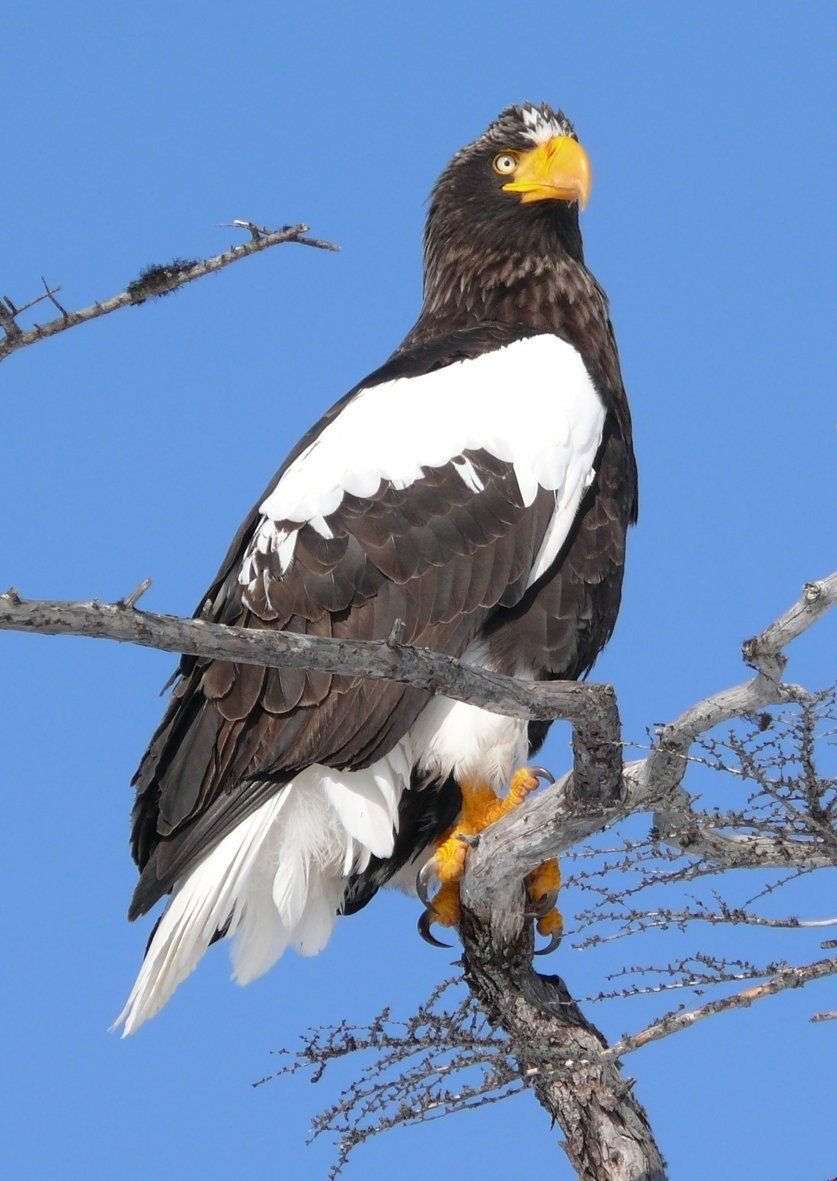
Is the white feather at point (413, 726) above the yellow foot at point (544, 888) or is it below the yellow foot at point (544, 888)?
above

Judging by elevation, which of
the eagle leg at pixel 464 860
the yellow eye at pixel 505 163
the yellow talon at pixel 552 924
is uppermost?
the yellow eye at pixel 505 163

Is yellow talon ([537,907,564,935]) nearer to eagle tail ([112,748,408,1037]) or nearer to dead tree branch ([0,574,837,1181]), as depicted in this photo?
dead tree branch ([0,574,837,1181])

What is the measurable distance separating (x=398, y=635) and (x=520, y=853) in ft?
5.72

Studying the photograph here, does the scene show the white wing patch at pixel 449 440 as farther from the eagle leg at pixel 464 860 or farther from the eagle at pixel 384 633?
the eagle leg at pixel 464 860

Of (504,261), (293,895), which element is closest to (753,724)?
(293,895)

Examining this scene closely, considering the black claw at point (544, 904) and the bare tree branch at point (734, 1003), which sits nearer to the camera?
the bare tree branch at point (734, 1003)

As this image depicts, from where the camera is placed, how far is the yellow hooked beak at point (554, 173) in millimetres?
5961

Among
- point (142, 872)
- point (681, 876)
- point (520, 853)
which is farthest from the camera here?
point (142, 872)

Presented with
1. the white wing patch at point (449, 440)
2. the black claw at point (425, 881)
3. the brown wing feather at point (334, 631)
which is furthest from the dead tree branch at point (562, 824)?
the white wing patch at point (449, 440)

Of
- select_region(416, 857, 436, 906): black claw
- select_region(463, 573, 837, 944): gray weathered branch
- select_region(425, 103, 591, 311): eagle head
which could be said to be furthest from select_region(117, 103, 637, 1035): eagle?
select_region(425, 103, 591, 311): eagle head

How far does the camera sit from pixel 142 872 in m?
5.01

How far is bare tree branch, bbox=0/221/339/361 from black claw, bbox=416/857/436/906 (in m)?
2.35

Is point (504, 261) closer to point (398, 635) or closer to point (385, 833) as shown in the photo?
point (385, 833)

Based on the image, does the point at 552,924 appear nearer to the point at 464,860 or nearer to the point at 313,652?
the point at 464,860
